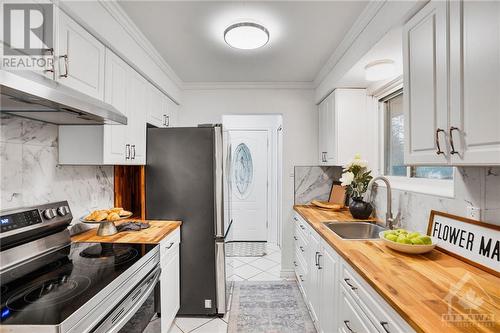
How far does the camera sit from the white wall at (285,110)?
11.2 ft

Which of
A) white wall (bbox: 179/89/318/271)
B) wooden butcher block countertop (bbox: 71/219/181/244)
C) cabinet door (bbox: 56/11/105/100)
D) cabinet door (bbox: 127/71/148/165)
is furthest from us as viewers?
white wall (bbox: 179/89/318/271)

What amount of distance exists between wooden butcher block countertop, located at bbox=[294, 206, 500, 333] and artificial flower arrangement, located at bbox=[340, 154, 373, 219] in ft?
2.34

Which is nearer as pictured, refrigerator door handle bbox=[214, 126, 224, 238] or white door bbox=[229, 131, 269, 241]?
refrigerator door handle bbox=[214, 126, 224, 238]

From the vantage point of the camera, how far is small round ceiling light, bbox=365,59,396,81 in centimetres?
197

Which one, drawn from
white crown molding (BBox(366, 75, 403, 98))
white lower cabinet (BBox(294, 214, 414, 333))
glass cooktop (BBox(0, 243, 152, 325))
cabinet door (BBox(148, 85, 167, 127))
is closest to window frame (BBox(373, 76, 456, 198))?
white crown molding (BBox(366, 75, 403, 98))

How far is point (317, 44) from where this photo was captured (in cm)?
231

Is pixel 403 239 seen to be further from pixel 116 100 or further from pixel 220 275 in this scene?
pixel 116 100

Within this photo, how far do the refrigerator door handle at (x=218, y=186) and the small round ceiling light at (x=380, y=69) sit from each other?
1.37 meters

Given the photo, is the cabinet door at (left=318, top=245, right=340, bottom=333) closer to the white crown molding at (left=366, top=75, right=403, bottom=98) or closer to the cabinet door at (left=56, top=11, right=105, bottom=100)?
the white crown molding at (left=366, top=75, right=403, bottom=98)

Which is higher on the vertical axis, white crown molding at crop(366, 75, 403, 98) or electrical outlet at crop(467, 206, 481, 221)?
white crown molding at crop(366, 75, 403, 98)

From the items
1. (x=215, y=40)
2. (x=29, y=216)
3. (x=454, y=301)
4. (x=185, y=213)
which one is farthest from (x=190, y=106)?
(x=454, y=301)

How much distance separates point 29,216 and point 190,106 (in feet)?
7.82

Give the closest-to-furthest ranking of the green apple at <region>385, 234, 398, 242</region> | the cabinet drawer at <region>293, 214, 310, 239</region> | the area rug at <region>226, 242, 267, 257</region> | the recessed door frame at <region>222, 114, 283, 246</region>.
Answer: the green apple at <region>385, 234, 398, 242</region> < the cabinet drawer at <region>293, 214, 310, 239</region> < the area rug at <region>226, 242, 267, 257</region> < the recessed door frame at <region>222, 114, 283, 246</region>

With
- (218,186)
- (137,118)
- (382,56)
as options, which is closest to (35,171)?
(137,118)
